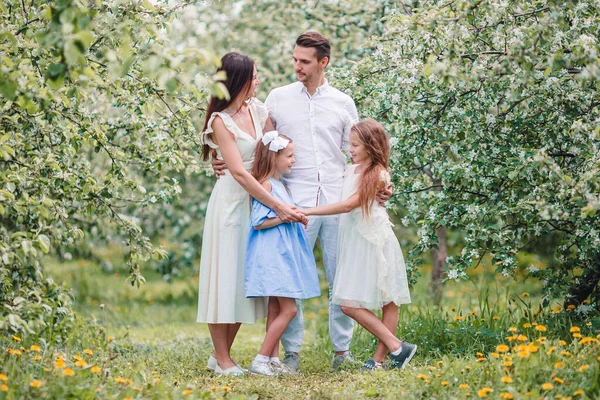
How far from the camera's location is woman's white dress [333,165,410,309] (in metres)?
4.54

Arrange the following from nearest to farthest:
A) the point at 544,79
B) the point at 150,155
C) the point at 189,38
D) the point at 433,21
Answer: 1. the point at 433,21
2. the point at 544,79
3. the point at 150,155
4. the point at 189,38

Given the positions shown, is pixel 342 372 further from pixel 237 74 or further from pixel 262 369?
pixel 237 74

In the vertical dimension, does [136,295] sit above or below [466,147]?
below

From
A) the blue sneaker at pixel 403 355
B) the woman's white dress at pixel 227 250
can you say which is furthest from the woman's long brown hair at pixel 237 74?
the blue sneaker at pixel 403 355

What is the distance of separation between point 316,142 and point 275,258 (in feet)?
2.75

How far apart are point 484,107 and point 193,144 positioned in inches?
80.5

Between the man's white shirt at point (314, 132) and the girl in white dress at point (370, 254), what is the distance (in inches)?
7.6

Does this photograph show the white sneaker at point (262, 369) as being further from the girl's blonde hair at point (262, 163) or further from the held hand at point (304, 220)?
the girl's blonde hair at point (262, 163)

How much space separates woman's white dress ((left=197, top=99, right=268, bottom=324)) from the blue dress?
98 millimetres

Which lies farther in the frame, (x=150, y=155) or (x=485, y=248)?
(x=150, y=155)

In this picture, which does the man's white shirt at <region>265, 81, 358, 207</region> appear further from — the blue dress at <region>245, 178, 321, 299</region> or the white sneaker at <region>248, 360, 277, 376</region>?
the white sneaker at <region>248, 360, 277, 376</region>

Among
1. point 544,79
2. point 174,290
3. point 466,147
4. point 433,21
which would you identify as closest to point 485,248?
point 466,147

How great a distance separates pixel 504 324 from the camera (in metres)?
5.11

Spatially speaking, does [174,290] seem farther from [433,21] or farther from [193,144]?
[433,21]
